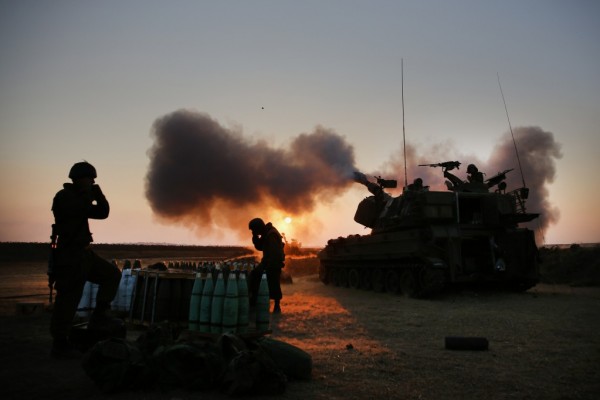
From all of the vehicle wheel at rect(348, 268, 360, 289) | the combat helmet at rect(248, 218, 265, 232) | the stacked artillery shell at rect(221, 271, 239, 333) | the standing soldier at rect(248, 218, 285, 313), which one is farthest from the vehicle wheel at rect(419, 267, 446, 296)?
the stacked artillery shell at rect(221, 271, 239, 333)

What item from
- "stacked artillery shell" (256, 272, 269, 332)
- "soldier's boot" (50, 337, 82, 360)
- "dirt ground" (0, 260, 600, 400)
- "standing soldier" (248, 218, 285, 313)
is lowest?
"dirt ground" (0, 260, 600, 400)

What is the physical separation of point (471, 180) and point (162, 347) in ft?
47.5

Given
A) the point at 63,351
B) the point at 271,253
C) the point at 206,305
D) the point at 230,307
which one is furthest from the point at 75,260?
the point at 271,253

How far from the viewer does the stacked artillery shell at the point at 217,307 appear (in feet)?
16.1

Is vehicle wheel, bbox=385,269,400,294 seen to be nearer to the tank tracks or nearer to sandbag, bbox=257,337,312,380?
the tank tracks

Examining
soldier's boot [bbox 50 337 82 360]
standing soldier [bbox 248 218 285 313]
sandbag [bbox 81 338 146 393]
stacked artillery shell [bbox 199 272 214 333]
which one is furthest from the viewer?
standing soldier [bbox 248 218 285 313]

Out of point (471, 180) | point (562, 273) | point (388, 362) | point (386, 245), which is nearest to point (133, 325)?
point (388, 362)

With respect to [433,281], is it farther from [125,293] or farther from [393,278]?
[125,293]

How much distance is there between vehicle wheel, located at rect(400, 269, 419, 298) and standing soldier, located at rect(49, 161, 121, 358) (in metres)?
9.74

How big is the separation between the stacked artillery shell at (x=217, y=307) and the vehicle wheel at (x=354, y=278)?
12351 millimetres

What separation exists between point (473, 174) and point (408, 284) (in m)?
5.29

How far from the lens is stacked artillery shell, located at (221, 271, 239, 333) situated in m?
4.88

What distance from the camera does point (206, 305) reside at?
5.00 meters

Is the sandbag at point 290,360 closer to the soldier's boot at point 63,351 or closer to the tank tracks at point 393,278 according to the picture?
the soldier's boot at point 63,351
